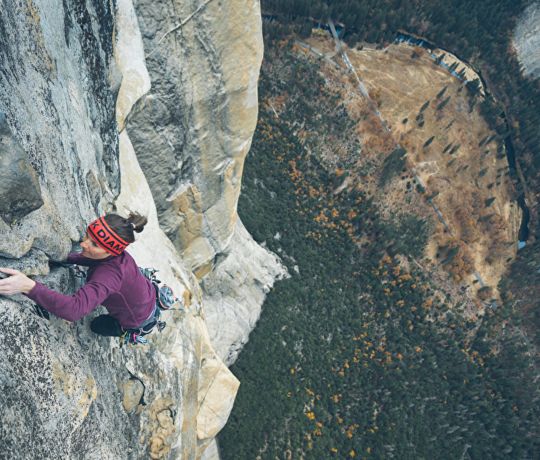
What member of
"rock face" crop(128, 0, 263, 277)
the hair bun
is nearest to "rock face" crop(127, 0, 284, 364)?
"rock face" crop(128, 0, 263, 277)

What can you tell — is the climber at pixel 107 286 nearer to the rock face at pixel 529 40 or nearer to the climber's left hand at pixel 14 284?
the climber's left hand at pixel 14 284

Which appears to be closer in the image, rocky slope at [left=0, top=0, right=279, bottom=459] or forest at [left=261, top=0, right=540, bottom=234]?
rocky slope at [left=0, top=0, right=279, bottom=459]

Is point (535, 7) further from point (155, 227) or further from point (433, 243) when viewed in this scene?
point (155, 227)

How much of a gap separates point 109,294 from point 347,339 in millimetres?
36502

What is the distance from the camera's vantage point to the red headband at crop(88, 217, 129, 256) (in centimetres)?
483

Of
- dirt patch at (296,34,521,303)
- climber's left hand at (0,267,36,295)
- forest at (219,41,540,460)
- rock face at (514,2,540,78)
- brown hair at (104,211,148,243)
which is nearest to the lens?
climber's left hand at (0,267,36,295)

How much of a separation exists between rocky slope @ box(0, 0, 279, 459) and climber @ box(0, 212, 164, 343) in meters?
0.57

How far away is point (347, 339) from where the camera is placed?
38.3 m

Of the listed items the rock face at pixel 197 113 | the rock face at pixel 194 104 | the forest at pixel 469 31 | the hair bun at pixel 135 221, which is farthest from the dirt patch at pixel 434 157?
the hair bun at pixel 135 221

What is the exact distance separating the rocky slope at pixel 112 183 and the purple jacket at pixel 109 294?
0.67 m

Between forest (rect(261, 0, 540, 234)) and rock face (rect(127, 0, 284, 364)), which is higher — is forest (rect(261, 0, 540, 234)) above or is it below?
above

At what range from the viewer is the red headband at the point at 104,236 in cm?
483

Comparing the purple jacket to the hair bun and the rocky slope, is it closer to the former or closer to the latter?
the hair bun

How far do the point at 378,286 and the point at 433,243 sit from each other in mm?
12745
